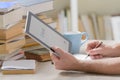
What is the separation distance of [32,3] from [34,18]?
306 millimetres

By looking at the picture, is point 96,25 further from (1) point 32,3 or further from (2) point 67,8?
(1) point 32,3

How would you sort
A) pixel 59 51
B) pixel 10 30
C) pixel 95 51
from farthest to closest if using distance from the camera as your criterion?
pixel 95 51
pixel 10 30
pixel 59 51

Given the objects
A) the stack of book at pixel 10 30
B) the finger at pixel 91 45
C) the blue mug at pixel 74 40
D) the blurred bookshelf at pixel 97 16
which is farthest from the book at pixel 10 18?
the blurred bookshelf at pixel 97 16

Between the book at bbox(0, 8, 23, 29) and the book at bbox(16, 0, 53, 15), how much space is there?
9 centimetres

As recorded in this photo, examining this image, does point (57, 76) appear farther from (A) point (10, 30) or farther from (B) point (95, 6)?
(B) point (95, 6)

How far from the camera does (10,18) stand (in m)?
1.27

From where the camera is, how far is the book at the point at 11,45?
1.25 meters

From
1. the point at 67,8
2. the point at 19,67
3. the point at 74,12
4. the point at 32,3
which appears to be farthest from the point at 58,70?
the point at 67,8

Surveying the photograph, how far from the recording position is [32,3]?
1464 mm

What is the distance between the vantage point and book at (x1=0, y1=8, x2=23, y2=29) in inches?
48.4

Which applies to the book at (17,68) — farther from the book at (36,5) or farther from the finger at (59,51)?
the book at (36,5)

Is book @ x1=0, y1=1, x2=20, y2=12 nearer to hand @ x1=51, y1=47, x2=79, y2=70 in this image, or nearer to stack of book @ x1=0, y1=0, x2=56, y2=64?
stack of book @ x1=0, y1=0, x2=56, y2=64

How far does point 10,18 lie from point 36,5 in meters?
0.24

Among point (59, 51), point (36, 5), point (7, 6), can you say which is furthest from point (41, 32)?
point (36, 5)
